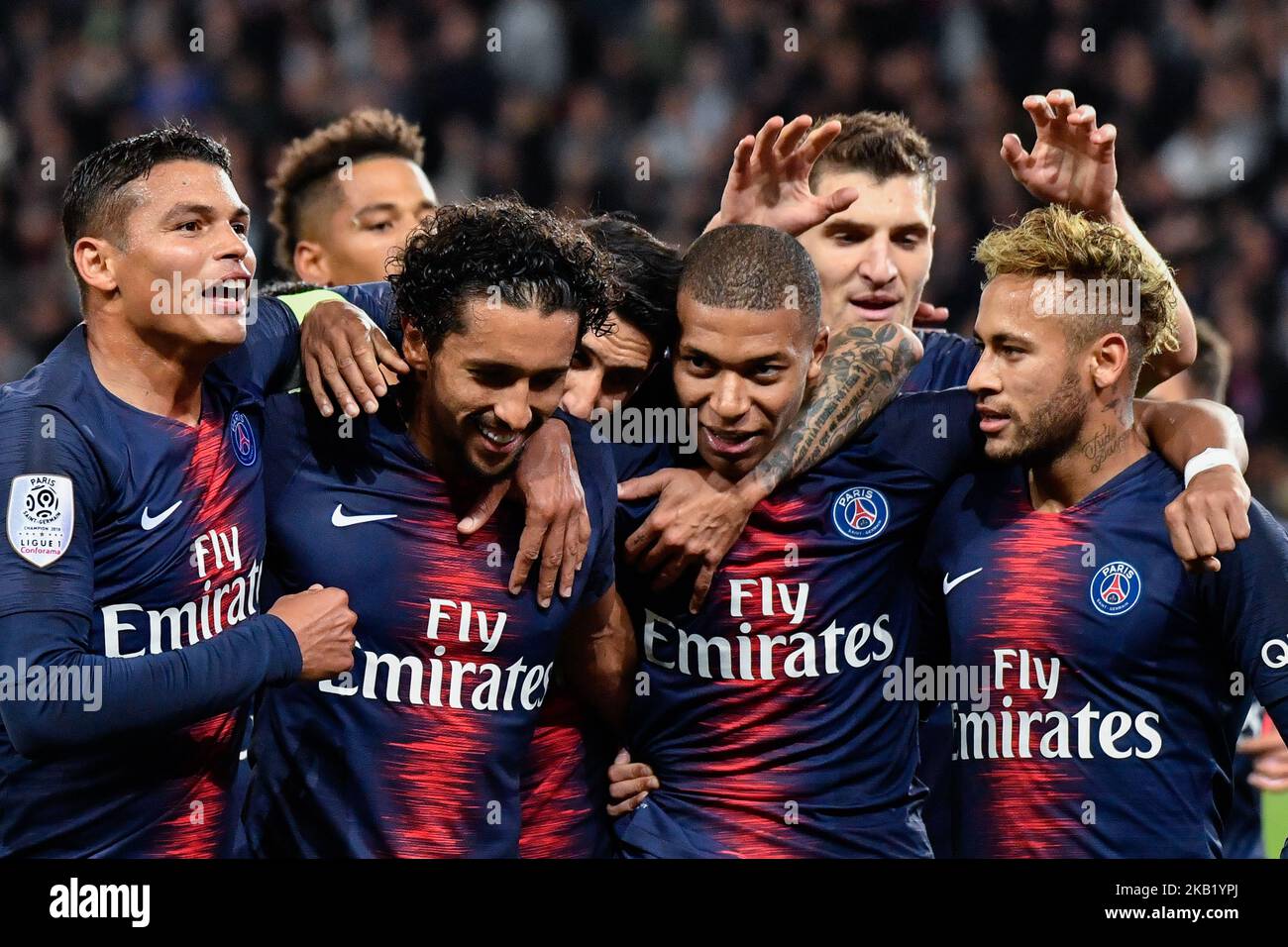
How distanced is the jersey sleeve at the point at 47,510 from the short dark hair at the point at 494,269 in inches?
29.9

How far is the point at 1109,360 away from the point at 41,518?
2.38 meters

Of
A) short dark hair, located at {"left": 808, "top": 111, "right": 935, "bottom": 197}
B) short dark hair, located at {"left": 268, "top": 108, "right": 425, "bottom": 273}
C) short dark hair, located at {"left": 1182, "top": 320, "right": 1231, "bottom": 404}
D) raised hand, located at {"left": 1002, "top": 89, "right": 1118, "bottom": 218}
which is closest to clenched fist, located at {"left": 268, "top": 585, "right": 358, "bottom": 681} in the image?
raised hand, located at {"left": 1002, "top": 89, "right": 1118, "bottom": 218}

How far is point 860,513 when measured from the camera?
368 cm

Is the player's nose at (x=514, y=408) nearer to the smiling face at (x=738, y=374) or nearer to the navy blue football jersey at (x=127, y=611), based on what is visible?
the smiling face at (x=738, y=374)

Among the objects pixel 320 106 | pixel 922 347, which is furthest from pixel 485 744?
pixel 320 106

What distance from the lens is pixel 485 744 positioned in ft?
11.3

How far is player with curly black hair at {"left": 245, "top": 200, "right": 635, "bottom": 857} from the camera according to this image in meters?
3.34

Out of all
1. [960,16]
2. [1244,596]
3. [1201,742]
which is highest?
[960,16]

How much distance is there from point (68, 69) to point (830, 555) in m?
6.46

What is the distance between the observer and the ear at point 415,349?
3.38 m

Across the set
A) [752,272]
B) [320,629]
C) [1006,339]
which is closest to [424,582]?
[320,629]

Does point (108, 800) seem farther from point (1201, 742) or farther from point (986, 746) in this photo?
point (1201, 742)

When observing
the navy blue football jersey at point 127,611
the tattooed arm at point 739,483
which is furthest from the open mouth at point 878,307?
the navy blue football jersey at point 127,611

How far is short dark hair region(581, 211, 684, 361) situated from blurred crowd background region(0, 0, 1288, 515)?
14.4ft
